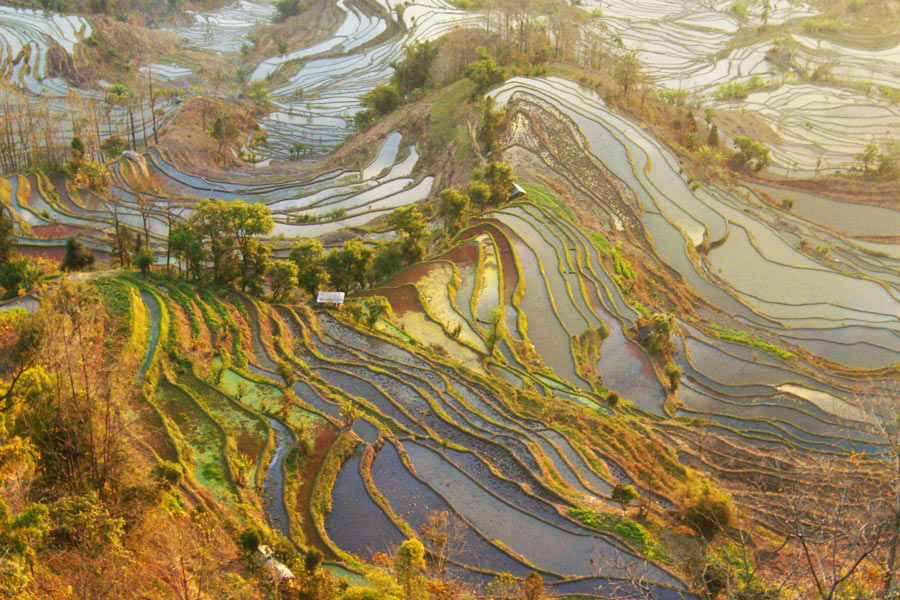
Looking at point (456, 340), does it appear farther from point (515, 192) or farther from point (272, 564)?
point (515, 192)

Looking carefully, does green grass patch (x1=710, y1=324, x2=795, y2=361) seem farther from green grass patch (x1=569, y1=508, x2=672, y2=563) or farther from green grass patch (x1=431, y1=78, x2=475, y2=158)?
green grass patch (x1=431, y1=78, x2=475, y2=158)

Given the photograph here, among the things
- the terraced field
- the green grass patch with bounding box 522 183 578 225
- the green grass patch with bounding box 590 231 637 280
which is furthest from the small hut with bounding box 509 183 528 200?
the terraced field

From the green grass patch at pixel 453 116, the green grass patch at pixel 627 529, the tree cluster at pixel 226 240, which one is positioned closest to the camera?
the green grass patch at pixel 627 529

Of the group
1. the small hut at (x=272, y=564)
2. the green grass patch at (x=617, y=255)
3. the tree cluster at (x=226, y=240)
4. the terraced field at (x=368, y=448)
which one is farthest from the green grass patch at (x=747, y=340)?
the small hut at (x=272, y=564)

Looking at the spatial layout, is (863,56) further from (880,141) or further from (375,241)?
(375,241)

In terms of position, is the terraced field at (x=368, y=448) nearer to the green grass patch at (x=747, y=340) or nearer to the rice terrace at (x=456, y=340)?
the rice terrace at (x=456, y=340)

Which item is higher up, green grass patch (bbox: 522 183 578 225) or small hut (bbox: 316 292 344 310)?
green grass patch (bbox: 522 183 578 225)

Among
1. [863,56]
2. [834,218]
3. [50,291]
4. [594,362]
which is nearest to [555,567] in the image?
[594,362]
